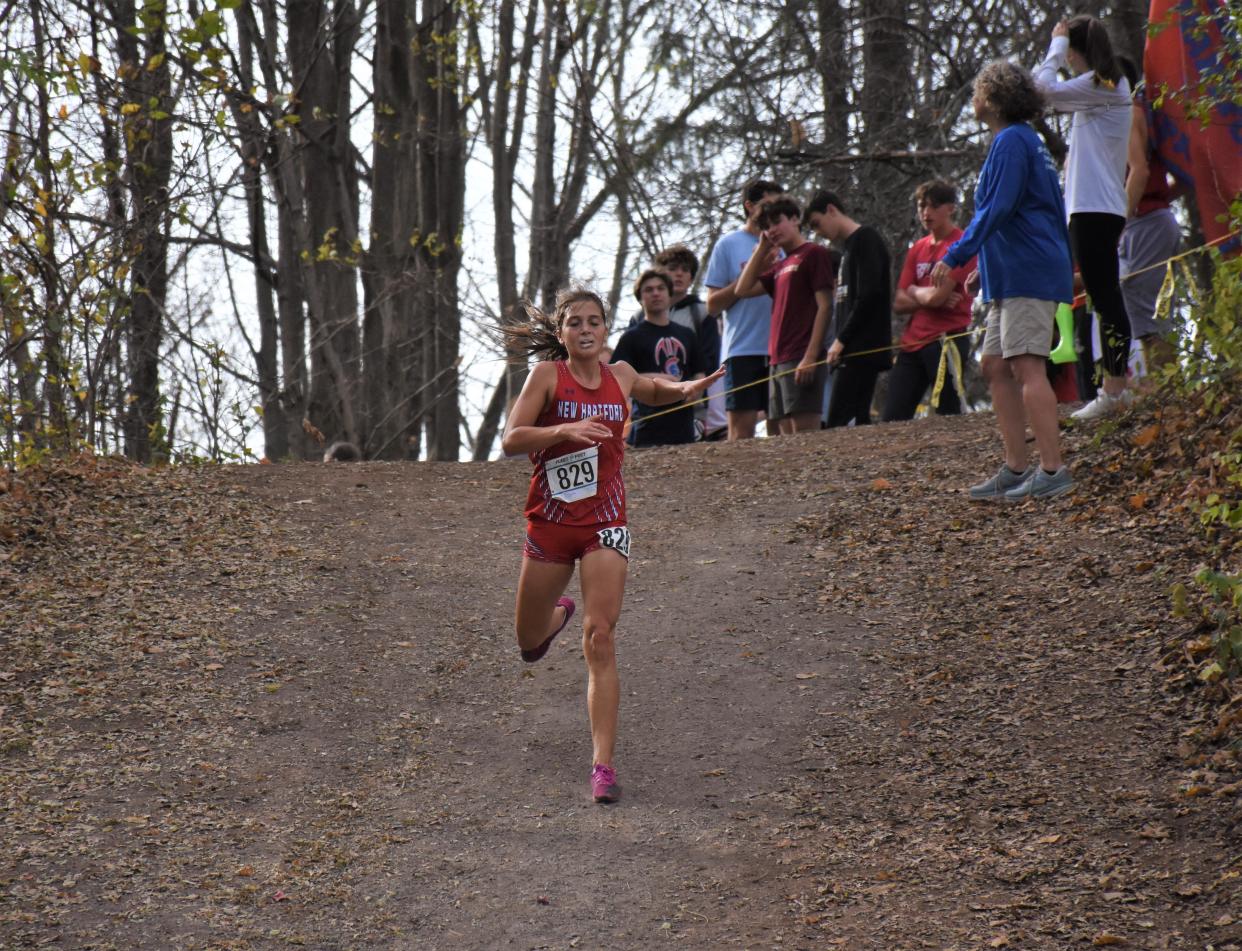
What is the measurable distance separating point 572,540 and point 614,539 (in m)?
0.16

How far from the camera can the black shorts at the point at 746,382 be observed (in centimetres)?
1038

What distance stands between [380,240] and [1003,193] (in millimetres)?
10699

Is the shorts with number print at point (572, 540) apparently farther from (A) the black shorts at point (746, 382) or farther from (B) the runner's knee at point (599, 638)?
(A) the black shorts at point (746, 382)

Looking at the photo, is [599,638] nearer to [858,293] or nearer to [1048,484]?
[1048,484]

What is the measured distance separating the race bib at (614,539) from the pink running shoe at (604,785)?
0.79m

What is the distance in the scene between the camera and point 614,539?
5359 mm

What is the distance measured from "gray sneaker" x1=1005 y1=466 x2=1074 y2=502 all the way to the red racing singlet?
2.92 metres

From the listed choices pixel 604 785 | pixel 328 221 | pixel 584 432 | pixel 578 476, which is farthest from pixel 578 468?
pixel 328 221

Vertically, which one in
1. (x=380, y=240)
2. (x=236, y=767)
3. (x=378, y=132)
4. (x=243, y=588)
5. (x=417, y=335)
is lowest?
(x=236, y=767)

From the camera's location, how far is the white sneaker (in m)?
8.27

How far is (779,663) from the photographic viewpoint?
6.36m

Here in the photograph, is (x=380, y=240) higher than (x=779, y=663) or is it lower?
higher

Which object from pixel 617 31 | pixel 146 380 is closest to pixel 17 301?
pixel 146 380

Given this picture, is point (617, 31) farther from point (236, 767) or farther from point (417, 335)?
point (236, 767)
